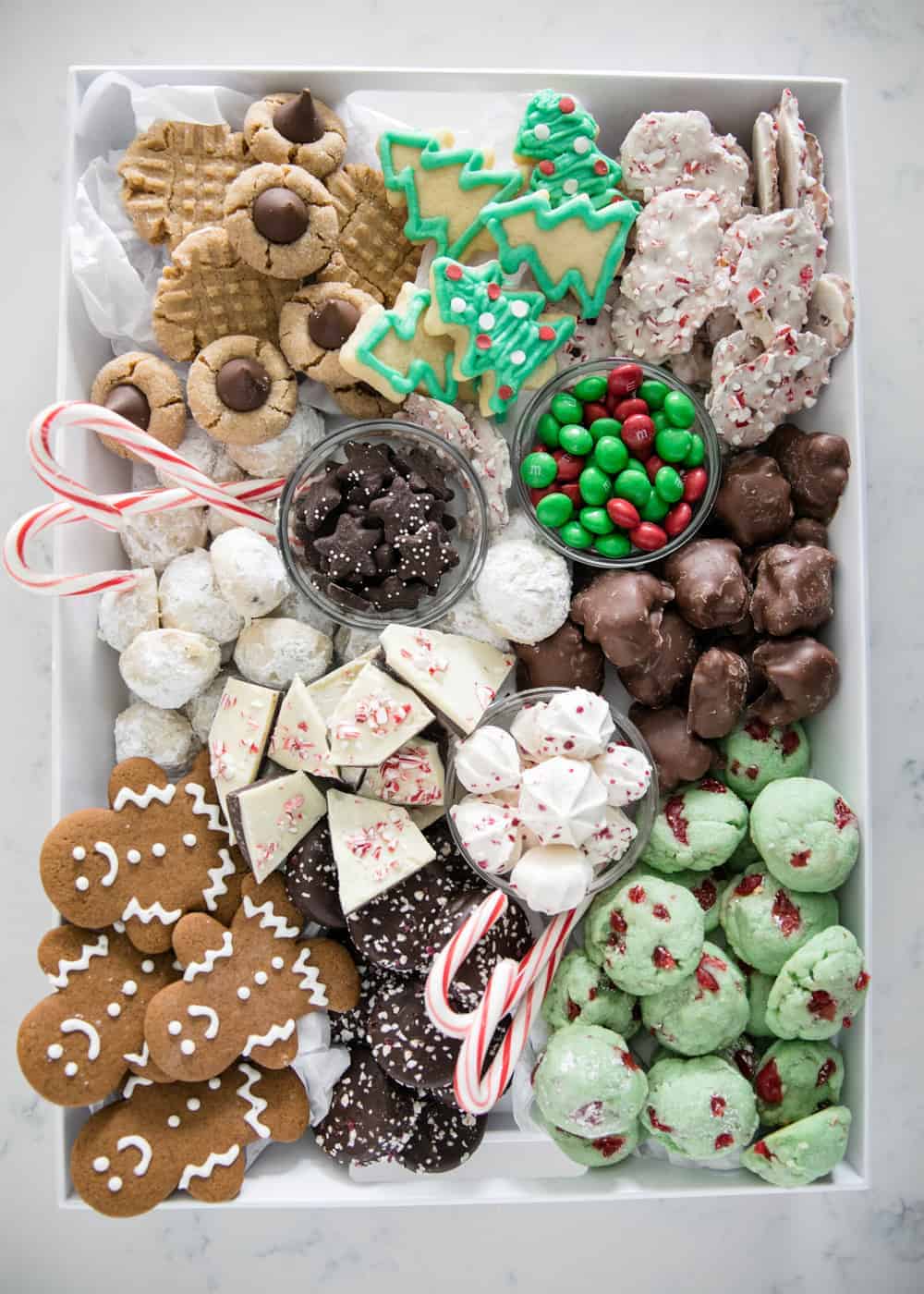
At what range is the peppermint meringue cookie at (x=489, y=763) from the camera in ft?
5.57

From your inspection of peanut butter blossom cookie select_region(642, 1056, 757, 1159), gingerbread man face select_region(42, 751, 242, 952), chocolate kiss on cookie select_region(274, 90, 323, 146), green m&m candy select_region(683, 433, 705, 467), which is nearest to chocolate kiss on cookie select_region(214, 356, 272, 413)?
chocolate kiss on cookie select_region(274, 90, 323, 146)

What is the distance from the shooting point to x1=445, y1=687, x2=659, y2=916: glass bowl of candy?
1.67 m

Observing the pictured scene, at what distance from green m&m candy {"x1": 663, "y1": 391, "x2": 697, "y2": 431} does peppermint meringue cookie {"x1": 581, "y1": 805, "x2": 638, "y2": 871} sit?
25.6 inches

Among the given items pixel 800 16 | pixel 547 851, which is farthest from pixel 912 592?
pixel 800 16

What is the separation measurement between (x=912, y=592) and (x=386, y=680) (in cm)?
113

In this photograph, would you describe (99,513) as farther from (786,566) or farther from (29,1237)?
(29,1237)

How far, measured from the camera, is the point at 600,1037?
1.75m

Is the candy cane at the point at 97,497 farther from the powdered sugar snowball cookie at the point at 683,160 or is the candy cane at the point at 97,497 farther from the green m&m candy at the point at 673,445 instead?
the powdered sugar snowball cookie at the point at 683,160

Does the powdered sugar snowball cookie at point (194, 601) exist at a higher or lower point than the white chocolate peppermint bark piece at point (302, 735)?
higher

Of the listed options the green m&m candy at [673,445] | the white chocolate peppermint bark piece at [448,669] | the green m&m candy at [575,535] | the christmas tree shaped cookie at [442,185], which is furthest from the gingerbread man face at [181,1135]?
the christmas tree shaped cookie at [442,185]

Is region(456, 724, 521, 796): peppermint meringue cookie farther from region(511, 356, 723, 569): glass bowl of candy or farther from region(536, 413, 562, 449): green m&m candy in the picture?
region(536, 413, 562, 449): green m&m candy

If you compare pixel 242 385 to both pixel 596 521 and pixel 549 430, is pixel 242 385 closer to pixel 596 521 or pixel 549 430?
pixel 549 430

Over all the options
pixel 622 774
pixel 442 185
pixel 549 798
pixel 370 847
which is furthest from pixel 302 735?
pixel 442 185

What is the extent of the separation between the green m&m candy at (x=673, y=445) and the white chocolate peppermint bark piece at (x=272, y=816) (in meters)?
0.81
